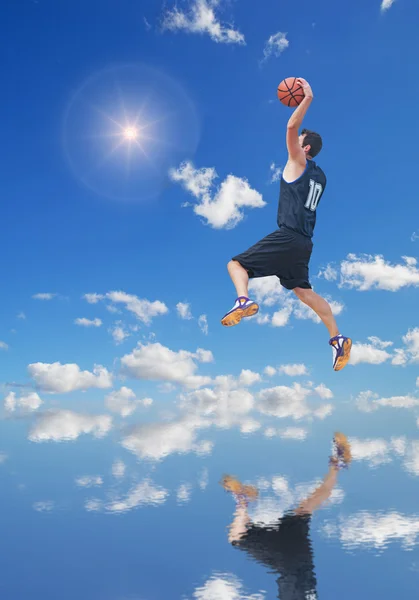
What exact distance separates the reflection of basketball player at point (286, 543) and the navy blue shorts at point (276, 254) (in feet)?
13.6

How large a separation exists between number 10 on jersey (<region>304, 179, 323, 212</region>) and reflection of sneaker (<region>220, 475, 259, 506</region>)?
6003mm

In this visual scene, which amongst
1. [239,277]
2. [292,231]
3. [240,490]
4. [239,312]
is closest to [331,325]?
[292,231]

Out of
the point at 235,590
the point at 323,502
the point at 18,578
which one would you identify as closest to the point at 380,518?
the point at 323,502

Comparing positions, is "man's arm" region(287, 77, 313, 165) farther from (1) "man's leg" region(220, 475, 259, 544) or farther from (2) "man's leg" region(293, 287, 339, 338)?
(1) "man's leg" region(220, 475, 259, 544)

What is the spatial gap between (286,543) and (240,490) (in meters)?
4.05

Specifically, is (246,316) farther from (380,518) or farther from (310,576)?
(380,518)

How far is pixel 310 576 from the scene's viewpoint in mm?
5555

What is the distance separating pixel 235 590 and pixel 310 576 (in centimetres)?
93

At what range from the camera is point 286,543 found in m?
6.64

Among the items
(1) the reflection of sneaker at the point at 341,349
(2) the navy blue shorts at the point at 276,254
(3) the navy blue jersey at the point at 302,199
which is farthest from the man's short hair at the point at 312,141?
(1) the reflection of sneaker at the point at 341,349

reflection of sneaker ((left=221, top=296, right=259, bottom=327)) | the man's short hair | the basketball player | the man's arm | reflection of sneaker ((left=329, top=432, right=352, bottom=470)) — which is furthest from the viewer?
reflection of sneaker ((left=329, top=432, right=352, bottom=470))

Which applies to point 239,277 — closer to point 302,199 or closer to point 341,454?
point 302,199

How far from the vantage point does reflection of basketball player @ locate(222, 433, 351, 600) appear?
5340 mm

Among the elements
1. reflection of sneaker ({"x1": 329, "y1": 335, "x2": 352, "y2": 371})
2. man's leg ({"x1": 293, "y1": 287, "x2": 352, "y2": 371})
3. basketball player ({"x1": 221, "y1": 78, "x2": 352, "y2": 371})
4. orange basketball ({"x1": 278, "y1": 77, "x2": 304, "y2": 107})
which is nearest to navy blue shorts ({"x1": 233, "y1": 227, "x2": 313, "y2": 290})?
basketball player ({"x1": 221, "y1": 78, "x2": 352, "y2": 371})
